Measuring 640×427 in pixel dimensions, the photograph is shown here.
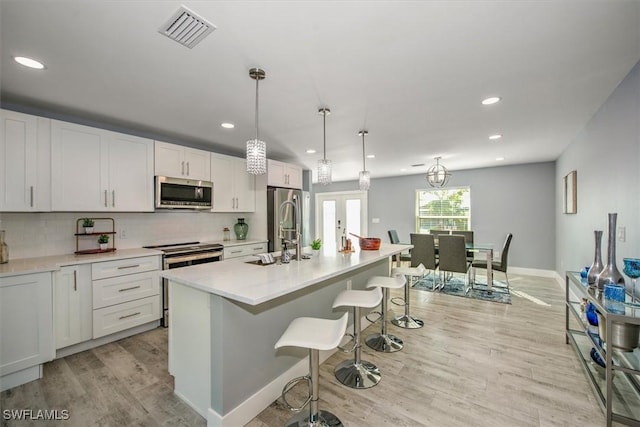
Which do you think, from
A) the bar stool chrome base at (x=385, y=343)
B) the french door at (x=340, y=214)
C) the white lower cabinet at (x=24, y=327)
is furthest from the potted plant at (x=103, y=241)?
the french door at (x=340, y=214)

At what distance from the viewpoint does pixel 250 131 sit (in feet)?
11.5

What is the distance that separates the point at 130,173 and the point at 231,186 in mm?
1398

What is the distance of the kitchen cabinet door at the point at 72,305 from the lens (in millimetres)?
2482

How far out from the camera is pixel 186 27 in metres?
1.53

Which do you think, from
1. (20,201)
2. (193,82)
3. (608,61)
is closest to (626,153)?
(608,61)

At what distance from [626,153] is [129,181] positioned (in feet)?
15.9

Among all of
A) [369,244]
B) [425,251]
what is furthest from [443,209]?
[369,244]

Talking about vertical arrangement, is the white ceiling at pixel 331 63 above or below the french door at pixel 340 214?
above

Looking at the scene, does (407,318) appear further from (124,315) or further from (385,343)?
(124,315)

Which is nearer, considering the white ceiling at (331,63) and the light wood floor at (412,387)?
the white ceiling at (331,63)

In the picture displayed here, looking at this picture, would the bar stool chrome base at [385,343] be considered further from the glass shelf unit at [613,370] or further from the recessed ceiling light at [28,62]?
the recessed ceiling light at [28,62]

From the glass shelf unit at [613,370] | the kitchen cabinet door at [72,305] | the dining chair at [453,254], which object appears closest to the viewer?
the glass shelf unit at [613,370]

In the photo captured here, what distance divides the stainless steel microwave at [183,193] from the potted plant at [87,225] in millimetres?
682

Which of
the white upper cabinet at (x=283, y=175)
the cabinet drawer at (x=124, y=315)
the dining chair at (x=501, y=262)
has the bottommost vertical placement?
the cabinet drawer at (x=124, y=315)
